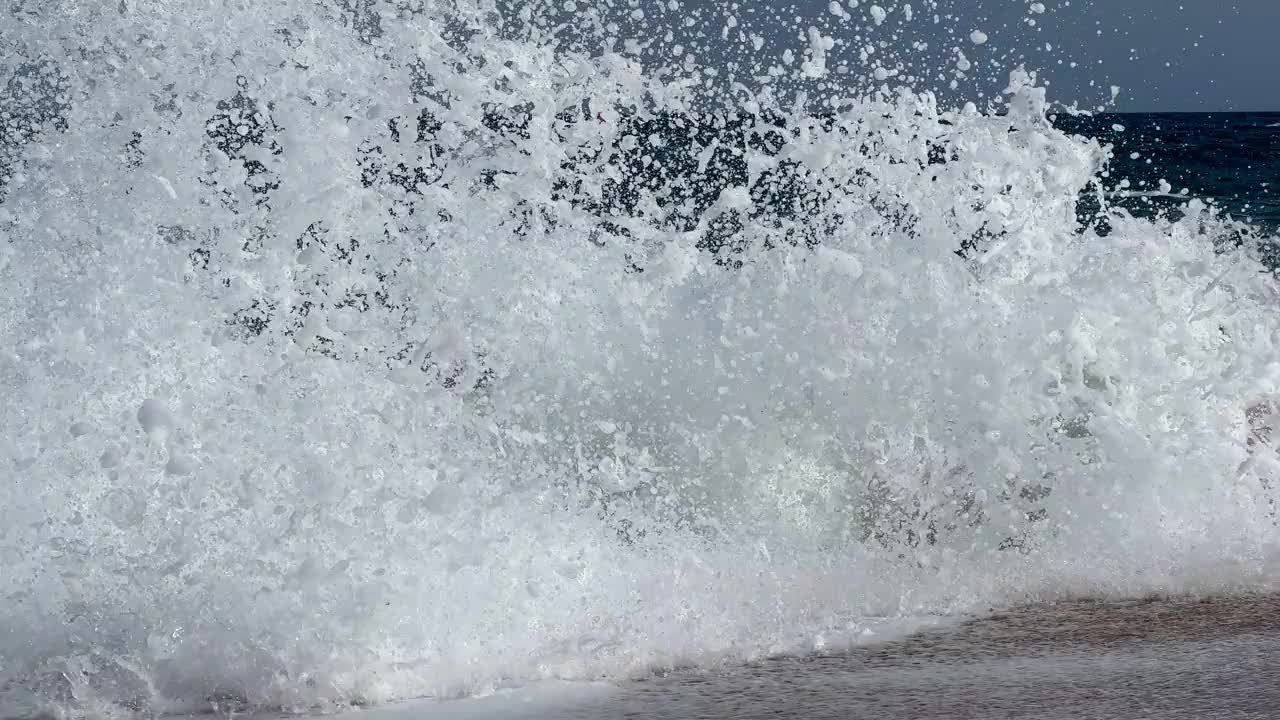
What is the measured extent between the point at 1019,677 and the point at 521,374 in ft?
6.02

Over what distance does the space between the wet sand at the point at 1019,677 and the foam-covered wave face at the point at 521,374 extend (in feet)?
0.68

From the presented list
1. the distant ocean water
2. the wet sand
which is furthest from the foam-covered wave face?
the distant ocean water

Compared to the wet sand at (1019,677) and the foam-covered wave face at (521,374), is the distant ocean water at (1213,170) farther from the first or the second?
the wet sand at (1019,677)

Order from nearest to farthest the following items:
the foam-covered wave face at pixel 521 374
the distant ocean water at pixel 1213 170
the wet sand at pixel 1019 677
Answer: the wet sand at pixel 1019 677, the foam-covered wave face at pixel 521 374, the distant ocean water at pixel 1213 170

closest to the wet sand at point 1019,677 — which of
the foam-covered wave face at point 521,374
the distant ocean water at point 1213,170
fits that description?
the foam-covered wave face at point 521,374

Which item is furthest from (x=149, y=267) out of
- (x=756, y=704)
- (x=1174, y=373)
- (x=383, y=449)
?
(x=1174, y=373)

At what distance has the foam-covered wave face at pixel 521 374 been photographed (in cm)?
293

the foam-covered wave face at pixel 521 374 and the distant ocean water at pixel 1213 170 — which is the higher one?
the distant ocean water at pixel 1213 170

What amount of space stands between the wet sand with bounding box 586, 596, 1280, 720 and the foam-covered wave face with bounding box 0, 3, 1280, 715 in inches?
8.2

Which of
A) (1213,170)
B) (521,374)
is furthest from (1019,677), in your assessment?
(1213,170)

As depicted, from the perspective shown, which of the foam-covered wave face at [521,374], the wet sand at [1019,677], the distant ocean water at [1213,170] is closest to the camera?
the wet sand at [1019,677]

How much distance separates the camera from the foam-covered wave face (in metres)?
2.93

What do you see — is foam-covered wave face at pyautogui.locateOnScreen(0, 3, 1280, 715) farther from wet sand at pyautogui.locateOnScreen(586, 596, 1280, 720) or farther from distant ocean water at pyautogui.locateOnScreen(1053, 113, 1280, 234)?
distant ocean water at pyautogui.locateOnScreen(1053, 113, 1280, 234)

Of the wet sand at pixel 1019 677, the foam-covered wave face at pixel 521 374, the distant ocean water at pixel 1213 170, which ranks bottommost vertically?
the wet sand at pixel 1019 677
